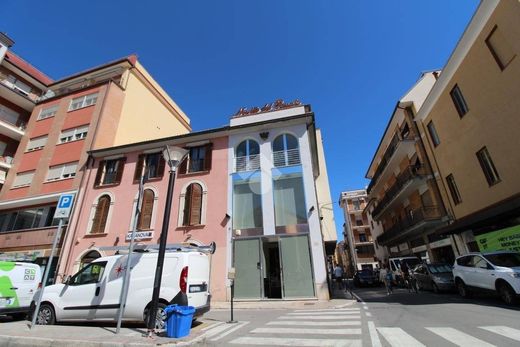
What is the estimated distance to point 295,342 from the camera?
5.28m

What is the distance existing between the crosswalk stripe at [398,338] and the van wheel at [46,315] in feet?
30.3

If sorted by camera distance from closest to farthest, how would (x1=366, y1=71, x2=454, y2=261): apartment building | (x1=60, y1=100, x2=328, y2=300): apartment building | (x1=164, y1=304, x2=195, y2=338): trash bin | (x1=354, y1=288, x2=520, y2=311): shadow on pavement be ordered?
(x1=164, y1=304, x2=195, y2=338): trash bin < (x1=354, y1=288, x2=520, y2=311): shadow on pavement < (x1=60, y1=100, x2=328, y2=300): apartment building < (x1=366, y1=71, x2=454, y2=261): apartment building

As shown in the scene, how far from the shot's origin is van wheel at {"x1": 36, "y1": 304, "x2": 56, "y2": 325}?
26.0 feet

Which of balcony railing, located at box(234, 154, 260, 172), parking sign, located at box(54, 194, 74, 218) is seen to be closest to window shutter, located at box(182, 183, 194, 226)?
balcony railing, located at box(234, 154, 260, 172)

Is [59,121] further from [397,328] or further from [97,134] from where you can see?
[397,328]

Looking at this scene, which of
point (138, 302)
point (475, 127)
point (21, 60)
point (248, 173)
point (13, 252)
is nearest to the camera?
point (138, 302)

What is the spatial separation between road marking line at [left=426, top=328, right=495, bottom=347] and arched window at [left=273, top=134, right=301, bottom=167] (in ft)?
35.9

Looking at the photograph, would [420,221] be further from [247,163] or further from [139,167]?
[139,167]

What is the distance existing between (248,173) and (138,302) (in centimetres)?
983

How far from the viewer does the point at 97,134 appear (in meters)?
20.1

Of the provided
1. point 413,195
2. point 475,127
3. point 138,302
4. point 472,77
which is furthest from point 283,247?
point 413,195

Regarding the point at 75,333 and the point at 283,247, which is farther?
the point at 283,247

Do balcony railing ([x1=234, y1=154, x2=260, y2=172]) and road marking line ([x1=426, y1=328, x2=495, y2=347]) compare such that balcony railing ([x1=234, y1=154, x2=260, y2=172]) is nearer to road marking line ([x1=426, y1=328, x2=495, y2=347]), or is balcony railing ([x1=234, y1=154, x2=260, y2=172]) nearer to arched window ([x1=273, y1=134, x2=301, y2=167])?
arched window ([x1=273, y1=134, x2=301, y2=167])

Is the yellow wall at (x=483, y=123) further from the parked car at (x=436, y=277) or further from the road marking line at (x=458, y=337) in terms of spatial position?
the road marking line at (x=458, y=337)
